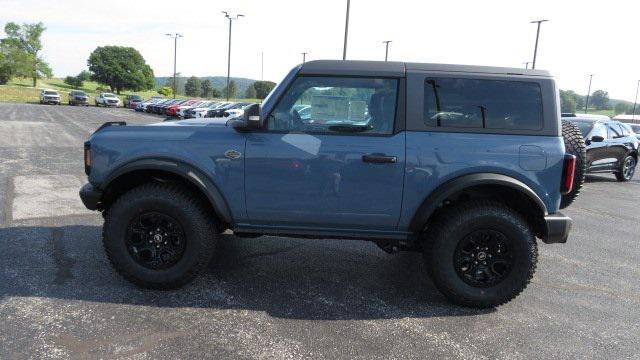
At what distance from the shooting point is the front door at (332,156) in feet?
12.7

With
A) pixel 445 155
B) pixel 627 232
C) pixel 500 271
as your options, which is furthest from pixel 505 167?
pixel 627 232

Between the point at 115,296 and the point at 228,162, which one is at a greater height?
the point at 228,162

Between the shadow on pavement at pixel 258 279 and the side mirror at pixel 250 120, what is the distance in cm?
144

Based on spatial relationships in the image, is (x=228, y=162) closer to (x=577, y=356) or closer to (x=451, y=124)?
(x=451, y=124)

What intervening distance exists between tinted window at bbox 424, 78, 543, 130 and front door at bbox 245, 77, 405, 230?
13.8 inches

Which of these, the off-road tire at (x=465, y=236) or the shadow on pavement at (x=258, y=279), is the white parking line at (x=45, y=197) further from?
the off-road tire at (x=465, y=236)

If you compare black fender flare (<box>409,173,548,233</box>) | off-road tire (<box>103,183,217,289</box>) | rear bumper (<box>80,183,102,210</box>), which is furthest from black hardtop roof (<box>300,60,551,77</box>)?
rear bumper (<box>80,183,102,210</box>)

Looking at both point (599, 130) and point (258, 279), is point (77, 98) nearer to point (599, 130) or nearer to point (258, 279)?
point (599, 130)

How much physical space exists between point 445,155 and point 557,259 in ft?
8.76

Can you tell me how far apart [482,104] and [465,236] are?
1.11 metres

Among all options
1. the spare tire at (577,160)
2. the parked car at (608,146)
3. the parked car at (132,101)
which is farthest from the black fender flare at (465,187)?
the parked car at (132,101)

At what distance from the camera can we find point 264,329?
3490 millimetres

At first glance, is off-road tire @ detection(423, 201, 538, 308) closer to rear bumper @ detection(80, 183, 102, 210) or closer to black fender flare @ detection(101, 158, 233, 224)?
black fender flare @ detection(101, 158, 233, 224)

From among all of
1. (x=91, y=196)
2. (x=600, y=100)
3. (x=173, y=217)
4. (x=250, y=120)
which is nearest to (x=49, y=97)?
(x=91, y=196)
